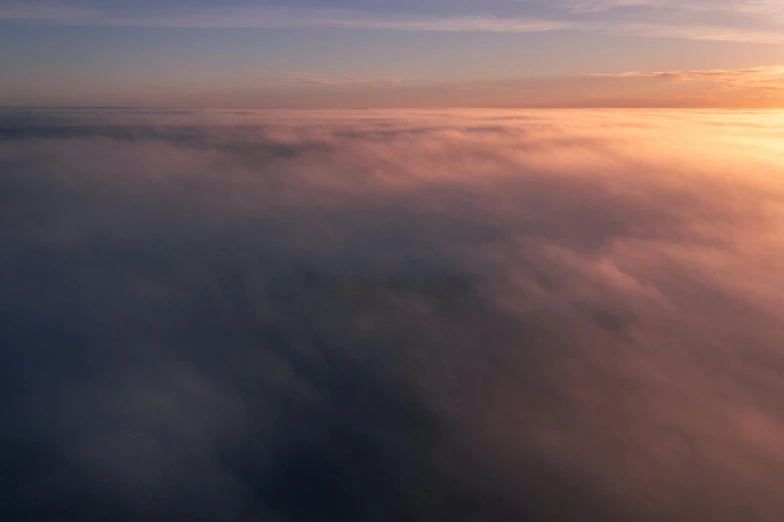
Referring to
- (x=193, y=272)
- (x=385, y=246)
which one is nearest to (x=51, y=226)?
(x=193, y=272)

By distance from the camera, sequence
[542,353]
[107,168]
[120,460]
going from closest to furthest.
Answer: [120,460] < [542,353] < [107,168]

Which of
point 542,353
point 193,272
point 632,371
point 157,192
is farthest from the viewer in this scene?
point 157,192

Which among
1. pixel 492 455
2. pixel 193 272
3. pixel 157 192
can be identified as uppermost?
pixel 157 192

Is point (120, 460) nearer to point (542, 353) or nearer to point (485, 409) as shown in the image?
point (485, 409)

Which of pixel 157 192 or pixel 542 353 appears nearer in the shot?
pixel 542 353

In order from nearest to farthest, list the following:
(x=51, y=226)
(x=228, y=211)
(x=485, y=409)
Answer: (x=485, y=409), (x=51, y=226), (x=228, y=211)

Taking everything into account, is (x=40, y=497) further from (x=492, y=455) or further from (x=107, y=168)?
(x=107, y=168)

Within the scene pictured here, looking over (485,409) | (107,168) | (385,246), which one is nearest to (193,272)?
(385,246)

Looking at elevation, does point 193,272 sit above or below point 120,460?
above

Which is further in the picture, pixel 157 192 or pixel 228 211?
pixel 157 192
